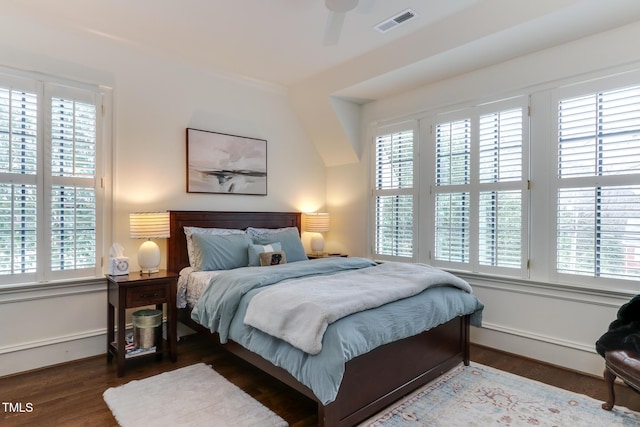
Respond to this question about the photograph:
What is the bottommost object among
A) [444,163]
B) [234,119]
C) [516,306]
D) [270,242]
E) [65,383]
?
[65,383]

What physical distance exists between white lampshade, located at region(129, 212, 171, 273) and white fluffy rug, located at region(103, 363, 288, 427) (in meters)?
0.95

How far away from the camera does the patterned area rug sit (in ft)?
7.29

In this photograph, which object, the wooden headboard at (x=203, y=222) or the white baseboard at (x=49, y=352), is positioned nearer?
the white baseboard at (x=49, y=352)

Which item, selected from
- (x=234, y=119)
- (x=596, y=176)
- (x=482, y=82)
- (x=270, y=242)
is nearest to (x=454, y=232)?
(x=596, y=176)

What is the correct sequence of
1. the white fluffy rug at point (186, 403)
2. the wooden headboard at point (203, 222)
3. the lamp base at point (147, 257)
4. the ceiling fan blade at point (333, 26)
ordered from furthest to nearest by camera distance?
the wooden headboard at point (203, 222) < the lamp base at point (147, 257) < the ceiling fan blade at point (333, 26) < the white fluffy rug at point (186, 403)

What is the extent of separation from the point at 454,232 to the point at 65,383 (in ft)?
12.2

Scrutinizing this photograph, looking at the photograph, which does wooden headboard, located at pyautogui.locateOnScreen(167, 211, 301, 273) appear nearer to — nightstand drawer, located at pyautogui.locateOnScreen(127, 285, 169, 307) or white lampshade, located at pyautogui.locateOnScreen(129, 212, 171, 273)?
white lampshade, located at pyautogui.locateOnScreen(129, 212, 171, 273)

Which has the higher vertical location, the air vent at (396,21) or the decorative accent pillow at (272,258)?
the air vent at (396,21)

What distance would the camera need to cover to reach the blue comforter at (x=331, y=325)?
187 cm

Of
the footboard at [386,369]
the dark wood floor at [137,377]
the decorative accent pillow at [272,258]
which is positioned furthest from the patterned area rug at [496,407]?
the decorative accent pillow at [272,258]

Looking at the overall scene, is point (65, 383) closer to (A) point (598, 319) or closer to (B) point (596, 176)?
(A) point (598, 319)

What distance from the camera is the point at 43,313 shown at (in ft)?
9.78

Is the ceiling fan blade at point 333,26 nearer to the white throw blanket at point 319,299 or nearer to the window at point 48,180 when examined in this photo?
the white throw blanket at point 319,299

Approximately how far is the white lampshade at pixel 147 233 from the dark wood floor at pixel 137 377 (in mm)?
845
